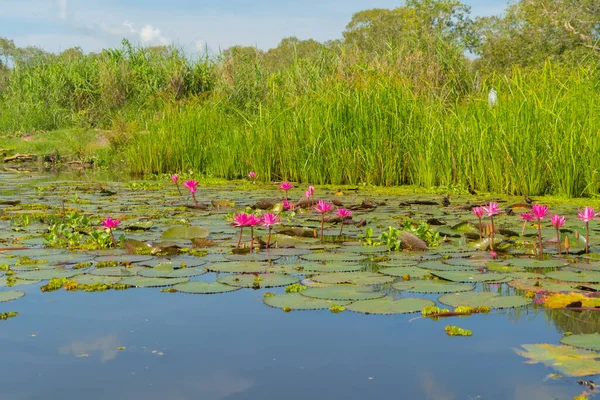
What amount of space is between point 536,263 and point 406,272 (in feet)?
1.98

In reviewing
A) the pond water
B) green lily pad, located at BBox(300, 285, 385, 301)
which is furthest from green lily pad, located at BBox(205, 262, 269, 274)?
green lily pad, located at BBox(300, 285, 385, 301)

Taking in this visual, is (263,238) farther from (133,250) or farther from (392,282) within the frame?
(392,282)

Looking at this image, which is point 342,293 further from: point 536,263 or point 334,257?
point 536,263

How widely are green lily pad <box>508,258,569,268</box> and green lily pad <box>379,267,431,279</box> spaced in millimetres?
431

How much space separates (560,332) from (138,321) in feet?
4.26

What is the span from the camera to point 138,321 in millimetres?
2039

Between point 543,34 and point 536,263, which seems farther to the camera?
point 543,34

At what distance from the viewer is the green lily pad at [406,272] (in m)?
2.63

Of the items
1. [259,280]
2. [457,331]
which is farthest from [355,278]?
[457,331]

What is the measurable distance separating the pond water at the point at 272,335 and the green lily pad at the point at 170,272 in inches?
0.9

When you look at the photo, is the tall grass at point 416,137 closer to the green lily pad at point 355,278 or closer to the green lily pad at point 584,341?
the green lily pad at point 355,278

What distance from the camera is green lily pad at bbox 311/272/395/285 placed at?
251 centimetres

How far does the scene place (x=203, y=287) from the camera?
2.45 meters

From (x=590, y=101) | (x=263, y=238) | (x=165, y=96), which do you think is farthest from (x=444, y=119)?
(x=165, y=96)
